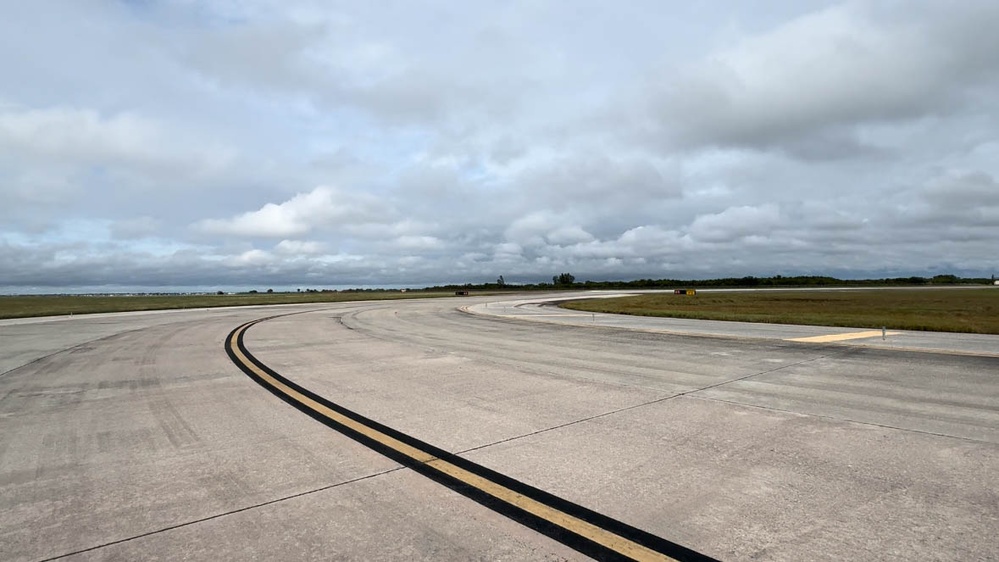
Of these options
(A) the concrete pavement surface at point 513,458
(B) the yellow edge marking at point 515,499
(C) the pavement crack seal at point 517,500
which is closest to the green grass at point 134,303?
(A) the concrete pavement surface at point 513,458

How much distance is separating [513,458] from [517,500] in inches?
36.7

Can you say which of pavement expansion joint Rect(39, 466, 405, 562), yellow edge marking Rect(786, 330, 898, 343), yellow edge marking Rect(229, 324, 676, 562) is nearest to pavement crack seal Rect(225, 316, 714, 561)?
yellow edge marking Rect(229, 324, 676, 562)

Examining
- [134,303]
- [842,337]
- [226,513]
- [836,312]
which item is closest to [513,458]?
[226,513]

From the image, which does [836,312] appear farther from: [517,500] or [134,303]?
[134,303]

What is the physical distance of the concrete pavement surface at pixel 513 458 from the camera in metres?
3.25

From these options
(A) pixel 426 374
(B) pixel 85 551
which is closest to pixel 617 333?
(A) pixel 426 374

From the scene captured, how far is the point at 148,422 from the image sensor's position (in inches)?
242

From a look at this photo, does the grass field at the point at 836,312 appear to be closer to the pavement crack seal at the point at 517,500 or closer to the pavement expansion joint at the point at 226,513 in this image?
the pavement crack seal at the point at 517,500

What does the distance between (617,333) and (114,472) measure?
13543 mm

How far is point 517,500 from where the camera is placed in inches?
148

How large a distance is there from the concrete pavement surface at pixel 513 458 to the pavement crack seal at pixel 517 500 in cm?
11

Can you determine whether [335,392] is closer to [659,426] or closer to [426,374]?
[426,374]

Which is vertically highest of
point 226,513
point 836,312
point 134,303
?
point 134,303

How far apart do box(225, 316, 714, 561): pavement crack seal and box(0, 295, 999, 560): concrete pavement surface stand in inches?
4.4
